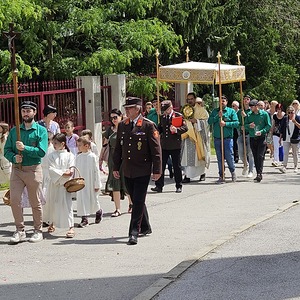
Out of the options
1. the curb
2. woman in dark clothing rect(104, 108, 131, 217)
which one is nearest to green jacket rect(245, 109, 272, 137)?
woman in dark clothing rect(104, 108, 131, 217)

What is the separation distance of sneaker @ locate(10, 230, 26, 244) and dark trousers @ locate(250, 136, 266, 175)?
8.13 meters

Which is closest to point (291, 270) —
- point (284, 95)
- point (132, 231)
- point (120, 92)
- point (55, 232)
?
point (132, 231)

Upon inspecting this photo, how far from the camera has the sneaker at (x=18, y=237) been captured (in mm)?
11484

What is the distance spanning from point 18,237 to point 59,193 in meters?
1.01

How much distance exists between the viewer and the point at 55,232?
1250 centimetres

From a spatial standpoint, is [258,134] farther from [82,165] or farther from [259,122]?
[82,165]

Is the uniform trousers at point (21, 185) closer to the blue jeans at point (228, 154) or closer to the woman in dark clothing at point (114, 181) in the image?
the woman in dark clothing at point (114, 181)

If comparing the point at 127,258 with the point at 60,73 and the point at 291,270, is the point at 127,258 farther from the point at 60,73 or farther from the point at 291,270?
the point at 60,73

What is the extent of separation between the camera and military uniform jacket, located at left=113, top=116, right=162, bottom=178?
11.5 metres

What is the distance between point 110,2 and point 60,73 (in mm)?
2548

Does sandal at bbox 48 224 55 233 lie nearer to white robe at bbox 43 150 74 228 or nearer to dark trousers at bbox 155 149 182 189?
white robe at bbox 43 150 74 228

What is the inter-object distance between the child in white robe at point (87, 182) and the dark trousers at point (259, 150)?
651 centimetres

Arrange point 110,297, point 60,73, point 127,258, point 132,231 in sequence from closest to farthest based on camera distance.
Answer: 1. point 110,297
2. point 127,258
3. point 132,231
4. point 60,73

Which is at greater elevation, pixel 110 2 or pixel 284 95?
pixel 110 2
